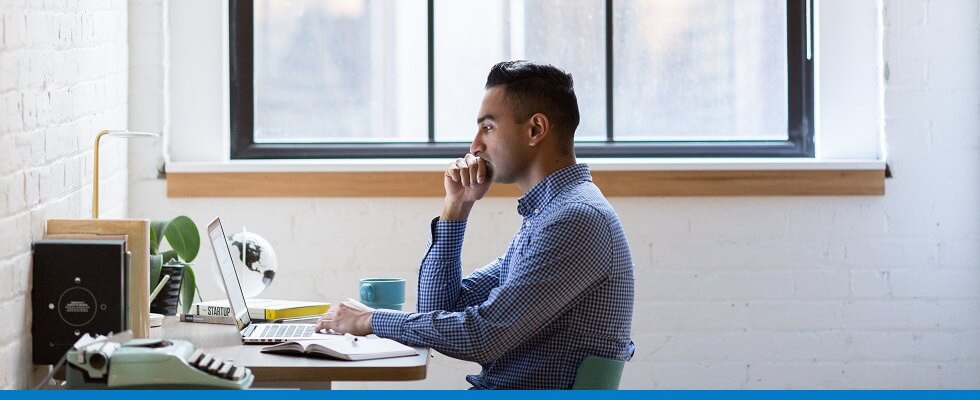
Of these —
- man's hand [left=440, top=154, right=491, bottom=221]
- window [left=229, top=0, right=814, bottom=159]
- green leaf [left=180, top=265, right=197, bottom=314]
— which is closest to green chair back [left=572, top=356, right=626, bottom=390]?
man's hand [left=440, top=154, right=491, bottom=221]

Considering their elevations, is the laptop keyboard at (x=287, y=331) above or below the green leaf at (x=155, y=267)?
below

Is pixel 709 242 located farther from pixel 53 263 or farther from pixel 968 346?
pixel 53 263

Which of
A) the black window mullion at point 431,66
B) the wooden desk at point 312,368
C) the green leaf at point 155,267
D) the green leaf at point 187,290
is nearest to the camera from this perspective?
the wooden desk at point 312,368

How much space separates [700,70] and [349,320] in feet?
5.36

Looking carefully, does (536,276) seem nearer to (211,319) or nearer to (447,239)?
(447,239)

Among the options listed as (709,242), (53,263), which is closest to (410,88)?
(709,242)

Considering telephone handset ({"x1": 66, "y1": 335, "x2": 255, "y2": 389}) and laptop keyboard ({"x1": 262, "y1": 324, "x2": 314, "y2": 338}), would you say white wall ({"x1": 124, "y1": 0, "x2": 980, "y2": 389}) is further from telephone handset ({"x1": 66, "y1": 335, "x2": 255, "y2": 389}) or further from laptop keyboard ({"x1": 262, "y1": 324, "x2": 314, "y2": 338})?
telephone handset ({"x1": 66, "y1": 335, "x2": 255, "y2": 389})

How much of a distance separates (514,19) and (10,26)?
5.63 feet

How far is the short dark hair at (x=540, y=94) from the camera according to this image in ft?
7.76

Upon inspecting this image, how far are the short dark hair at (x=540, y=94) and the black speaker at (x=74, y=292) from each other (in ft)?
2.61

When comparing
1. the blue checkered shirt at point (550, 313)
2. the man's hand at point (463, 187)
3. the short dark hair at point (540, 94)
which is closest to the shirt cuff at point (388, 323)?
the blue checkered shirt at point (550, 313)

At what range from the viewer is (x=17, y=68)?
2.06m

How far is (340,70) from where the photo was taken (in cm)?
348

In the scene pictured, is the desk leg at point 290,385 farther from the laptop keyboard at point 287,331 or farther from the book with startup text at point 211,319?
the book with startup text at point 211,319
